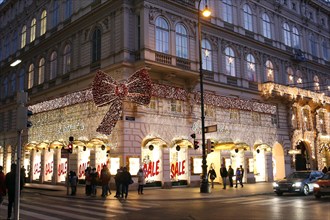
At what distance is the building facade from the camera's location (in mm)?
28844

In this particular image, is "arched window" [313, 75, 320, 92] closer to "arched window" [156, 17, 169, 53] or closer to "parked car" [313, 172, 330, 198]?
"arched window" [156, 17, 169, 53]

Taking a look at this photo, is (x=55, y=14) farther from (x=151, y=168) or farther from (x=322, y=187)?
(x=322, y=187)

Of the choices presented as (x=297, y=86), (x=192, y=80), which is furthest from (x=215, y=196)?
(x=297, y=86)

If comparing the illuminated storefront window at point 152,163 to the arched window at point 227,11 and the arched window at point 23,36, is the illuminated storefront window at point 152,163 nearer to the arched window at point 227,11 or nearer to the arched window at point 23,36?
the arched window at point 227,11

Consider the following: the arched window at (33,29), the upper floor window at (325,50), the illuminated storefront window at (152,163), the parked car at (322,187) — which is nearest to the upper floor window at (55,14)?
the arched window at (33,29)

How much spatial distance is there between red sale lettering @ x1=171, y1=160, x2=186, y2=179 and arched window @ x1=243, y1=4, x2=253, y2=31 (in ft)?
53.5

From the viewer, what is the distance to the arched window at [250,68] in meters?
37.7

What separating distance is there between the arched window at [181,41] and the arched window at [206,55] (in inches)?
98.8

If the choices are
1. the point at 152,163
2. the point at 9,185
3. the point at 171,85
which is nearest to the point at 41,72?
the point at 171,85

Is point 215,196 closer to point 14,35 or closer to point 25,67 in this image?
point 25,67

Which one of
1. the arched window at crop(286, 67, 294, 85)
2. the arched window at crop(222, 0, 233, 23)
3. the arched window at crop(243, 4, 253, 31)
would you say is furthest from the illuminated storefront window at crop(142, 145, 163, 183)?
the arched window at crop(286, 67, 294, 85)

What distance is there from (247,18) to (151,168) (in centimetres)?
1937

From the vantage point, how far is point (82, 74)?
32.4 metres

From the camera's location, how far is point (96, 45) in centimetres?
3178
